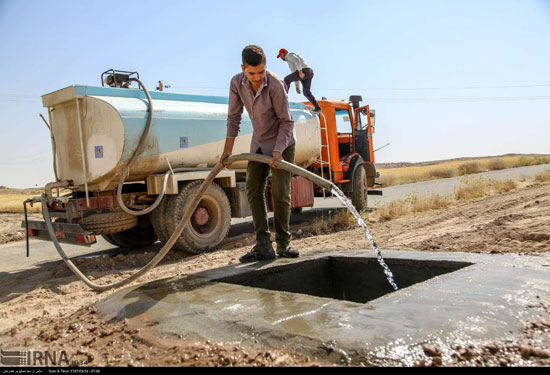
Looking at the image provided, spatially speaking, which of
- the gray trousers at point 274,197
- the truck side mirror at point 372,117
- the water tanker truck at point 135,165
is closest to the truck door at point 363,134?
the truck side mirror at point 372,117

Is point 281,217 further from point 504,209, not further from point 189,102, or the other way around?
point 504,209

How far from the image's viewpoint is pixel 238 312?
9.99 ft

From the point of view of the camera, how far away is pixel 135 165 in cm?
747

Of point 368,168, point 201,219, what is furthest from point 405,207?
point 201,219

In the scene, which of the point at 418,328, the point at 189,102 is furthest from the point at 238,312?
the point at 189,102

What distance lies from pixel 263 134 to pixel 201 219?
368 cm

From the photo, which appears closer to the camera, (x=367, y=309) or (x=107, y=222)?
(x=367, y=309)

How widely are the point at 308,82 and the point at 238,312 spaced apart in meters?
8.52

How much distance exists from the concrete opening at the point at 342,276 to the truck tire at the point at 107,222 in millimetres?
3952

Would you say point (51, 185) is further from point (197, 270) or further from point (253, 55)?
point (253, 55)

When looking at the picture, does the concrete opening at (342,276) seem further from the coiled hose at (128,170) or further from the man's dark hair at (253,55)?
the coiled hose at (128,170)

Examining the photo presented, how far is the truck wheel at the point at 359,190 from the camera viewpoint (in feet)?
38.7

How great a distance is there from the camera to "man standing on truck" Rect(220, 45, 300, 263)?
4668 millimetres

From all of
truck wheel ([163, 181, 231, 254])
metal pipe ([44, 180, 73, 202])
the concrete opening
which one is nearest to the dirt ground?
truck wheel ([163, 181, 231, 254])
